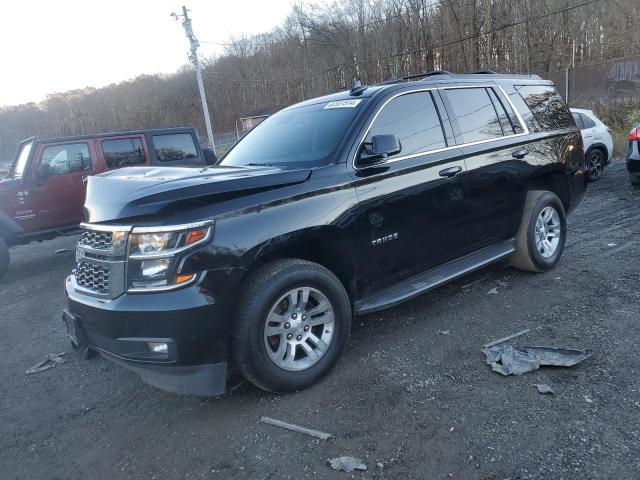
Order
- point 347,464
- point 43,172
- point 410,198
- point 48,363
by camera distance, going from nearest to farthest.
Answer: point 347,464 → point 410,198 → point 48,363 → point 43,172

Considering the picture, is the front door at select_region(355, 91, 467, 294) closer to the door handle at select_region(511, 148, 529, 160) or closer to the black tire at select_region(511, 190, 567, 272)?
the door handle at select_region(511, 148, 529, 160)

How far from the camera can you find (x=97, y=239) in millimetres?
2996

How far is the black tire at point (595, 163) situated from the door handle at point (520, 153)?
6546mm

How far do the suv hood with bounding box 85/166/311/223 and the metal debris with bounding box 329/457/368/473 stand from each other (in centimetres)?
161

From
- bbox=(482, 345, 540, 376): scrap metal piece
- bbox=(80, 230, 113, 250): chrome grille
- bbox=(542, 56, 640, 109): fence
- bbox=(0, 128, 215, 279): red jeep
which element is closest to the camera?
bbox=(80, 230, 113, 250): chrome grille

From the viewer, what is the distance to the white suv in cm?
995

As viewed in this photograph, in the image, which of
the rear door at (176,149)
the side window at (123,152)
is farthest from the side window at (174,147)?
the side window at (123,152)

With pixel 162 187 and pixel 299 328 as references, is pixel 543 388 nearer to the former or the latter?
pixel 299 328

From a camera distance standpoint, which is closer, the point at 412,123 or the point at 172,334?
the point at 172,334

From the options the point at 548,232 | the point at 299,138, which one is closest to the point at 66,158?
the point at 299,138

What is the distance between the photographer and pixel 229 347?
9.38 feet

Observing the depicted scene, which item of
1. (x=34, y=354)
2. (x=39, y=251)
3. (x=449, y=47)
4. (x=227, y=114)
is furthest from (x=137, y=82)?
(x=34, y=354)

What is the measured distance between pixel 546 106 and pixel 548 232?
138 centimetres

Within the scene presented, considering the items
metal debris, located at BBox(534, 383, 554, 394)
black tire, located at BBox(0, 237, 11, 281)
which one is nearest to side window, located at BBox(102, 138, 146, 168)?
black tire, located at BBox(0, 237, 11, 281)
